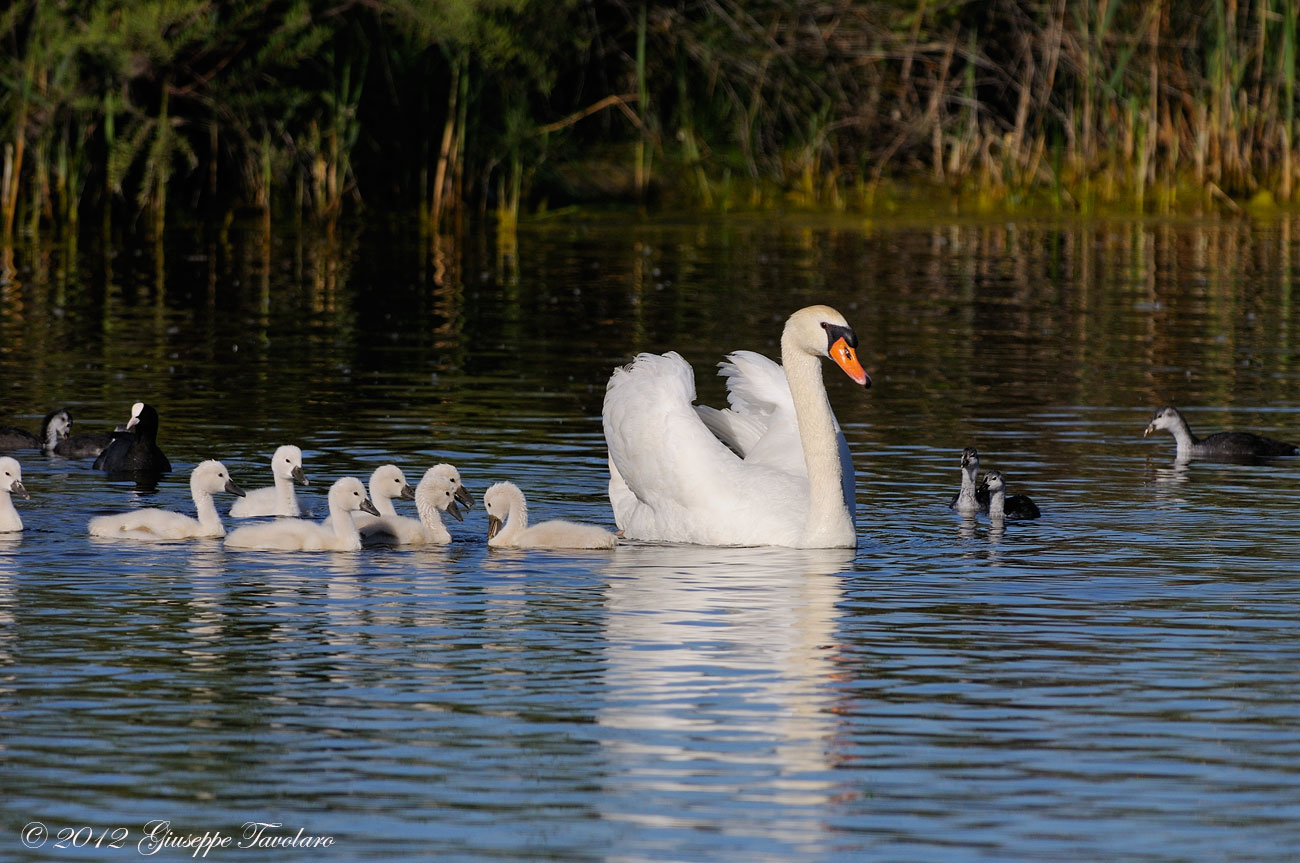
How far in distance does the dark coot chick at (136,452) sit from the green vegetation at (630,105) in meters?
13.4

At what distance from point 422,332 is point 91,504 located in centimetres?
811

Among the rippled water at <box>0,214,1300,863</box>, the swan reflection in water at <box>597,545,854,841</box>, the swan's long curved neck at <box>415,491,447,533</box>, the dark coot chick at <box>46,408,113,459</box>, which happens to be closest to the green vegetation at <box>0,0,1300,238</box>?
the rippled water at <box>0,214,1300,863</box>

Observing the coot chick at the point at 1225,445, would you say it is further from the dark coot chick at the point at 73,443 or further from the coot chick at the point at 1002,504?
the dark coot chick at the point at 73,443

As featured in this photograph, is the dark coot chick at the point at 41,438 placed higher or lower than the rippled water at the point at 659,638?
higher

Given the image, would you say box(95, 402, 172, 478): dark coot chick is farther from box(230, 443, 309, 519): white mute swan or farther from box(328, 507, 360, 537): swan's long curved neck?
box(328, 507, 360, 537): swan's long curved neck

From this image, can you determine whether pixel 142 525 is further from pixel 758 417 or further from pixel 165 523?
pixel 758 417

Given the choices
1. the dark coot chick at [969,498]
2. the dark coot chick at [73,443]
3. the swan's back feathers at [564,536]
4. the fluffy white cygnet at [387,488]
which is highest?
the dark coot chick at [73,443]

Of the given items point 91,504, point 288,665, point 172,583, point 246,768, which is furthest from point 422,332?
point 246,768

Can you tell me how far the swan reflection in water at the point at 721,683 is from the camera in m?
6.66

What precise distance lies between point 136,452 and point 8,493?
5.30 feet

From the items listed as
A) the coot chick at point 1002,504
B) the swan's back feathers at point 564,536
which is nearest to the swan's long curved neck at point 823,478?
the swan's back feathers at point 564,536

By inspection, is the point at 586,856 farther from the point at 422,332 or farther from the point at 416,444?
the point at 422,332

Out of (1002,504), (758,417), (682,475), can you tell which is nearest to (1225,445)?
(1002,504)

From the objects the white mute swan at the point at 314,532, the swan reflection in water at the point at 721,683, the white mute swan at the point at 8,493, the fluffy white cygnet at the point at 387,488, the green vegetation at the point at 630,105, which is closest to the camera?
the swan reflection in water at the point at 721,683
